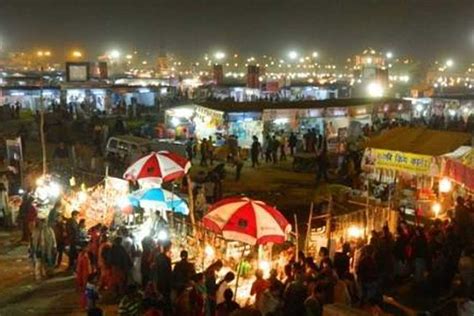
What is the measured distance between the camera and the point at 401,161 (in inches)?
604

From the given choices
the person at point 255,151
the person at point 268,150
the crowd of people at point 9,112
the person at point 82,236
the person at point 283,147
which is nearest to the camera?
the person at point 82,236

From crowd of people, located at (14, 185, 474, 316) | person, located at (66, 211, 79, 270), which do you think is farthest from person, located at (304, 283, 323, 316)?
person, located at (66, 211, 79, 270)

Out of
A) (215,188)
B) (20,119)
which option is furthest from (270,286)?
(20,119)

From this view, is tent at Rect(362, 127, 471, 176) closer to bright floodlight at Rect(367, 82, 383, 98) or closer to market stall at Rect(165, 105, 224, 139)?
market stall at Rect(165, 105, 224, 139)

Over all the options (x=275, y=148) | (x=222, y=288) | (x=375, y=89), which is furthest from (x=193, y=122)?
(x=222, y=288)

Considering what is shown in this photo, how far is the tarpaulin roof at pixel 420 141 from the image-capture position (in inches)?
587

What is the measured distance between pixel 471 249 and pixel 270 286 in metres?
4.29

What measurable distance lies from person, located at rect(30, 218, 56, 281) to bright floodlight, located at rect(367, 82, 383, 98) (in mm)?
34766

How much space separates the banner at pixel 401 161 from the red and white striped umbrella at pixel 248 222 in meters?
6.55

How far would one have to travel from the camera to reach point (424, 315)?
28.5 ft

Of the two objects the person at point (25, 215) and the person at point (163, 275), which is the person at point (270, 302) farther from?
the person at point (25, 215)

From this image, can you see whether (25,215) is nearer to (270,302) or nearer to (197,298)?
(197,298)

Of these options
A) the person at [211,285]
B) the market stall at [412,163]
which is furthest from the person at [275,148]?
the person at [211,285]

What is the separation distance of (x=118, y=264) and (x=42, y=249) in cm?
226
